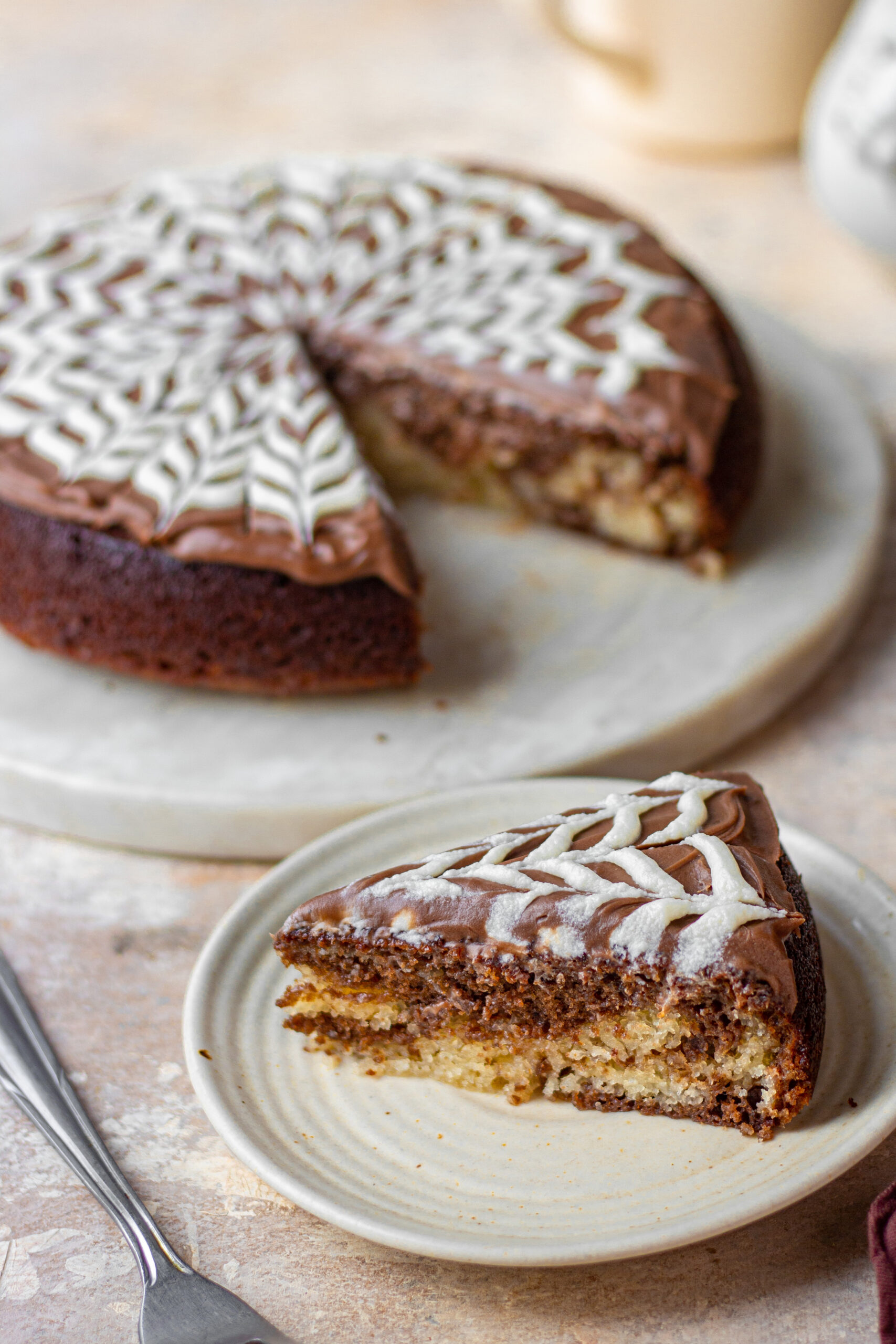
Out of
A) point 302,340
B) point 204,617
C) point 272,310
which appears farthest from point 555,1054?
point 272,310

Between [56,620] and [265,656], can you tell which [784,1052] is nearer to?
[265,656]

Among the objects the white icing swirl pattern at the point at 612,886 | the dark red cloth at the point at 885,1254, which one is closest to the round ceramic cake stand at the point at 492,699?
the white icing swirl pattern at the point at 612,886

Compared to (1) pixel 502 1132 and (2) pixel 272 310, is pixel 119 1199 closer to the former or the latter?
(1) pixel 502 1132

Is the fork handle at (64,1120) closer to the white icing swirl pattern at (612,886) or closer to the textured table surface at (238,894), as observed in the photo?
the textured table surface at (238,894)

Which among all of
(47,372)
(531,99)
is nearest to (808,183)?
(531,99)

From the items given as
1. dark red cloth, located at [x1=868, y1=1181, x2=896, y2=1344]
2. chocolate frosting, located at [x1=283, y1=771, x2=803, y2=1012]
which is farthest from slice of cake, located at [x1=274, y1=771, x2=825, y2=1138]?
dark red cloth, located at [x1=868, y1=1181, x2=896, y2=1344]

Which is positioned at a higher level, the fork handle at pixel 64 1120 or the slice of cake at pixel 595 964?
the slice of cake at pixel 595 964
